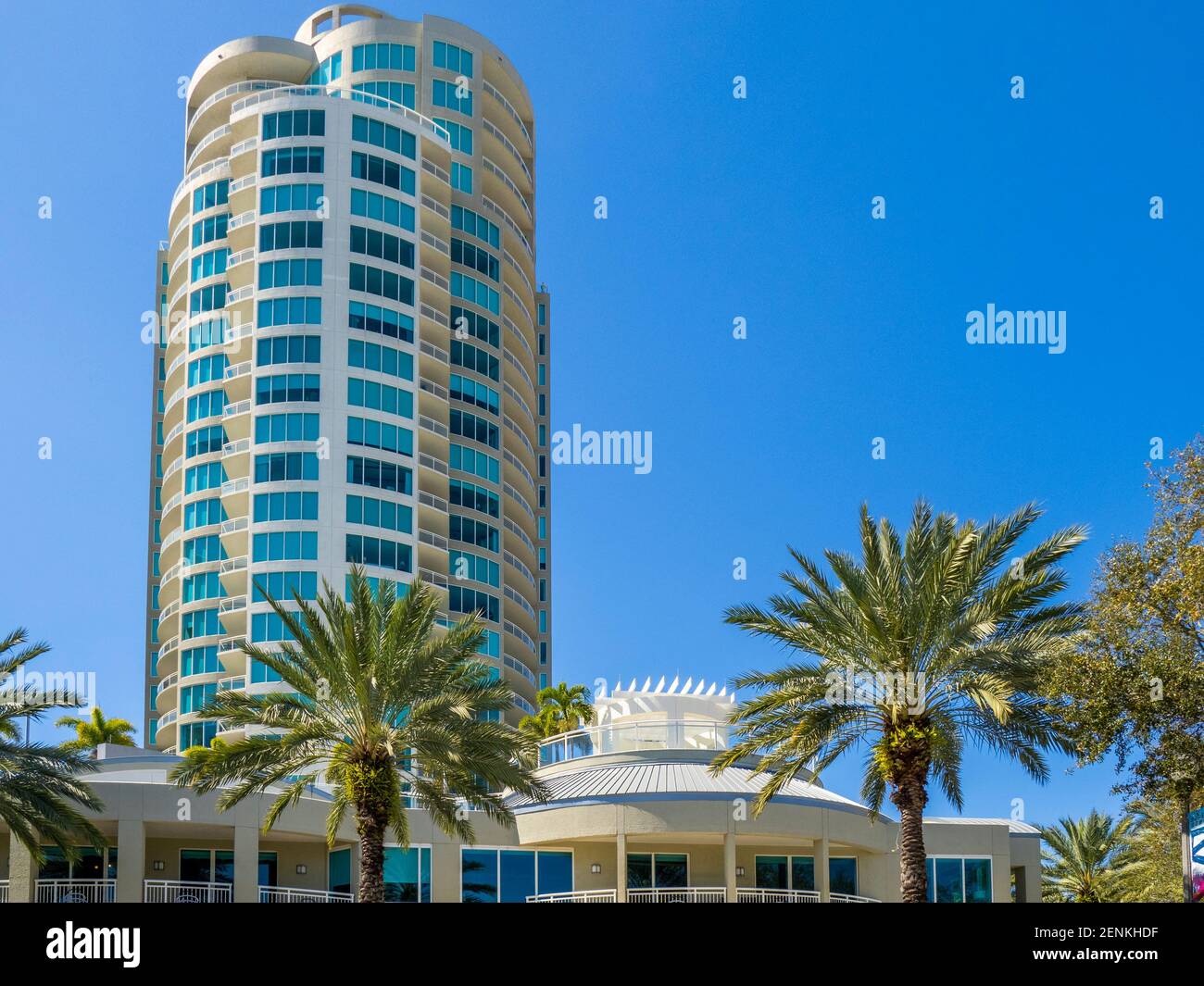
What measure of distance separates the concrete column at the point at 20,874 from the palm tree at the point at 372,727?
553 cm

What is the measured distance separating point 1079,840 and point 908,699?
105 feet

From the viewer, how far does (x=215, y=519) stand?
88.1m

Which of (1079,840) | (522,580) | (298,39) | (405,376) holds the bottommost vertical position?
(1079,840)

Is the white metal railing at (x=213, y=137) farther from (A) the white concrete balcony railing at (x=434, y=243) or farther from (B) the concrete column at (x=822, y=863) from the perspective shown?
(B) the concrete column at (x=822, y=863)

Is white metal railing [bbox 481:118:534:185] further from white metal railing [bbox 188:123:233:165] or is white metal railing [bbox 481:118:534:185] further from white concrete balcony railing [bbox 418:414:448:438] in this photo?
white concrete balcony railing [bbox 418:414:448:438]

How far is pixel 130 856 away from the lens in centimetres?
4391

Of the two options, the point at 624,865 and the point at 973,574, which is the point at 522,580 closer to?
the point at 624,865

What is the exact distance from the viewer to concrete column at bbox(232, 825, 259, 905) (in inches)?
1752

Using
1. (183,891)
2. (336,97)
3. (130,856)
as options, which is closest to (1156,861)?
(183,891)

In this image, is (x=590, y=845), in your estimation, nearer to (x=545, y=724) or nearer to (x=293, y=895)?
(x=293, y=895)

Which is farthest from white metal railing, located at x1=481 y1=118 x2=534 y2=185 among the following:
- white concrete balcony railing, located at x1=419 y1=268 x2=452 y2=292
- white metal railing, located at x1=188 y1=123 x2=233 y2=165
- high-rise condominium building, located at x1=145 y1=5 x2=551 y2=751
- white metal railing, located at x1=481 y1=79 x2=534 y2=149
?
white metal railing, located at x1=188 y1=123 x2=233 y2=165

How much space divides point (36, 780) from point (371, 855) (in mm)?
9441

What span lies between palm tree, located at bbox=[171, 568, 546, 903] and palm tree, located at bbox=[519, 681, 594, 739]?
3513 cm
